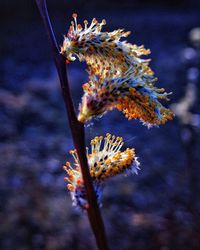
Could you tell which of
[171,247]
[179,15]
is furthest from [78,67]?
[179,15]

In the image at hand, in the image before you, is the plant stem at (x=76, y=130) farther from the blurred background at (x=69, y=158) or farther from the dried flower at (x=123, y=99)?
the blurred background at (x=69, y=158)

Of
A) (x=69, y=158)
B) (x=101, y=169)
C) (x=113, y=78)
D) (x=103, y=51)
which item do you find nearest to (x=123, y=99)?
(x=113, y=78)

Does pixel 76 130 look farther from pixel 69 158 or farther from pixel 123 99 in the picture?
pixel 69 158

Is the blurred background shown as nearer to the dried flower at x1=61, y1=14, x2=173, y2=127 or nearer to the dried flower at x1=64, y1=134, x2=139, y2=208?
the dried flower at x1=64, y1=134, x2=139, y2=208

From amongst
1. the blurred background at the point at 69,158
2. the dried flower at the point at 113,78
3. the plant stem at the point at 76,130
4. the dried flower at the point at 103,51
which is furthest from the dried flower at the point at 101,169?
the blurred background at the point at 69,158

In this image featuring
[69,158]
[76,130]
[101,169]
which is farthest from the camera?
[69,158]

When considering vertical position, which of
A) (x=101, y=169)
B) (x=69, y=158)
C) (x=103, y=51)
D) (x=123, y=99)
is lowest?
(x=101, y=169)

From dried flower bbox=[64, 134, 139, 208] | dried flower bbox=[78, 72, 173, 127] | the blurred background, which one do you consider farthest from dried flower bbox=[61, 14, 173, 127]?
the blurred background
